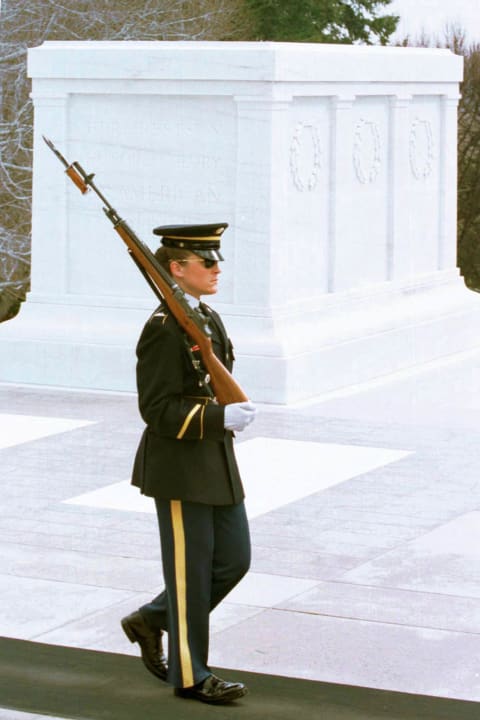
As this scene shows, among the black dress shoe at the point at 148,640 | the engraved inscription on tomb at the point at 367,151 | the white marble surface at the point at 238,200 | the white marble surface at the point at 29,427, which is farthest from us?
the engraved inscription on tomb at the point at 367,151

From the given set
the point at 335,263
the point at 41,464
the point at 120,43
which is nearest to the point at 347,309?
the point at 335,263

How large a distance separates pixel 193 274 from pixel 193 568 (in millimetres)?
878

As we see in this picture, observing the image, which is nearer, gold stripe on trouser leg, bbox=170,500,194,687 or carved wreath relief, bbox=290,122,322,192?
gold stripe on trouser leg, bbox=170,500,194,687

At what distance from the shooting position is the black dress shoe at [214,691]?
5125 mm

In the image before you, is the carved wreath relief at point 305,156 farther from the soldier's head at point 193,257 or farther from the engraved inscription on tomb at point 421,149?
the soldier's head at point 193,257

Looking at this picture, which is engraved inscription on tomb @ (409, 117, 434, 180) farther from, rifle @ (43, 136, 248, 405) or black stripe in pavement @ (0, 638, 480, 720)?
rifle @ (43, 136, 248, 405)

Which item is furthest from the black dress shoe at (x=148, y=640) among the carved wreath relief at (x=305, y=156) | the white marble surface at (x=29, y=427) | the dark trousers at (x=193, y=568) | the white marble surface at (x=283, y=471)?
the carved wreath relief at (x=305, y=156)

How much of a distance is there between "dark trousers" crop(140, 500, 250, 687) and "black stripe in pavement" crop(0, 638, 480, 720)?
0.14 m

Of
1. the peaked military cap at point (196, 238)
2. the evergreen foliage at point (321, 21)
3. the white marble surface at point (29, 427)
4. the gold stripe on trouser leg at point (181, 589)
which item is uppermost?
the evergreen foliage at point (321, 21)

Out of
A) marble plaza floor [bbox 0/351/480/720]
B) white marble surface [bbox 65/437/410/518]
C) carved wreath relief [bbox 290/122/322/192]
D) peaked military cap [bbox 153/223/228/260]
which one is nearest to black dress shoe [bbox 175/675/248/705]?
marble plaza floor [bbox 0/351/480/720]

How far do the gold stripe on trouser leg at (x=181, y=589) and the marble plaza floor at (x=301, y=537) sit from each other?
57cm

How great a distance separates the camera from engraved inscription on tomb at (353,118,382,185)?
12680mm

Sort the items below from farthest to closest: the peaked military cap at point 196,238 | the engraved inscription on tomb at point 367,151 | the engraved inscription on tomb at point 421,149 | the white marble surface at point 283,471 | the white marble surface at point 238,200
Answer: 1. the engraved inscription on tomb at point 421,149
2. the engraved inscription on tomb at point 367,151
3. the white marble surface at point 238,200
4. the white marble surface at point 283,471
5. the peaked military cap at point 196,238

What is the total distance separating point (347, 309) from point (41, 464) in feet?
12.3
